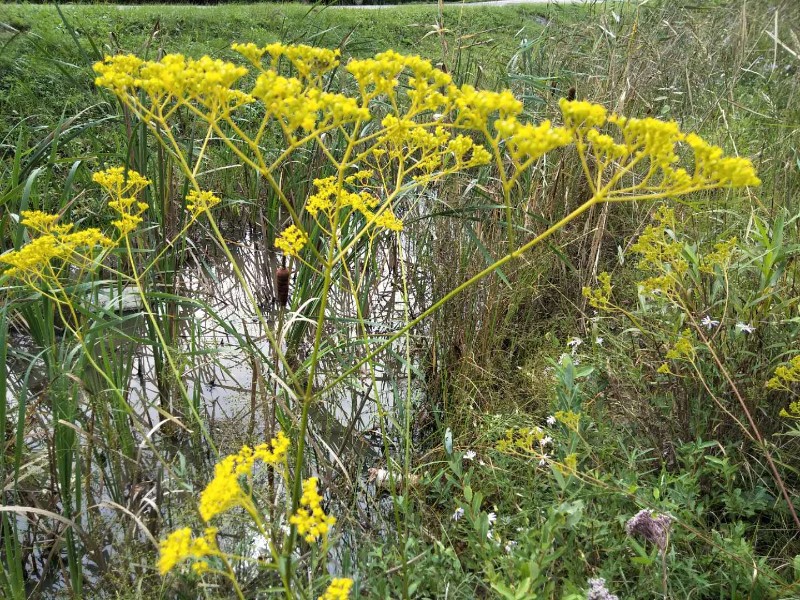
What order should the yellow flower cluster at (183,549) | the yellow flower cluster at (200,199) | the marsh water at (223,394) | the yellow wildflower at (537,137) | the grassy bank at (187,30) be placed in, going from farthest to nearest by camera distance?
1. the grassy bank at (187,30)
2. the marsh water at (223,394)
3. the yellow flower cluster at (200,199)
4. the yellow wildflower at (537,137)
5. the yellow flower cluster at (183,549)

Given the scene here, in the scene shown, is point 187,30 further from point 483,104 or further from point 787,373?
point 787,373

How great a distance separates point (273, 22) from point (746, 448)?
33.7 feet

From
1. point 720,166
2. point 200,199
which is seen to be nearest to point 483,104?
point 720,166

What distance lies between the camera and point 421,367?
110 inches

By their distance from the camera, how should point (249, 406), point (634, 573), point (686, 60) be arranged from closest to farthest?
point (634, 573) → point (249, 406) → point (686, 60)

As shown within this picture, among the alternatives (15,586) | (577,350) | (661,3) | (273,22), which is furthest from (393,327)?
(273,22)

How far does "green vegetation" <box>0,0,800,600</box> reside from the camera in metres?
1.21

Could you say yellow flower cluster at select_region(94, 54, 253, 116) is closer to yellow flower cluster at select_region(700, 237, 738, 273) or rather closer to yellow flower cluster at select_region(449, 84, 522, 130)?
yellow flower cluster at select_region(449, 84, 522, 130)

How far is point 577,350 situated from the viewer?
8.44 feet

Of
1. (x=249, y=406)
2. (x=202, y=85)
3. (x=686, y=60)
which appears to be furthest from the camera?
(x=686, y=60)

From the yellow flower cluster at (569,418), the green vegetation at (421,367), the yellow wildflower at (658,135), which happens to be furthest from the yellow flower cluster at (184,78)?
the yellow flower cluster at (569,418)

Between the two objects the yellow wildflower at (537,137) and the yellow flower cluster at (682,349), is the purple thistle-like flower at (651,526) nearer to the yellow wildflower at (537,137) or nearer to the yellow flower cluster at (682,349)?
the yellow flower cluster at (682,349)

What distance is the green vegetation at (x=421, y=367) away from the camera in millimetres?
1212

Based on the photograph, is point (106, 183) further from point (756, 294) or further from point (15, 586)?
point (756, 294)
